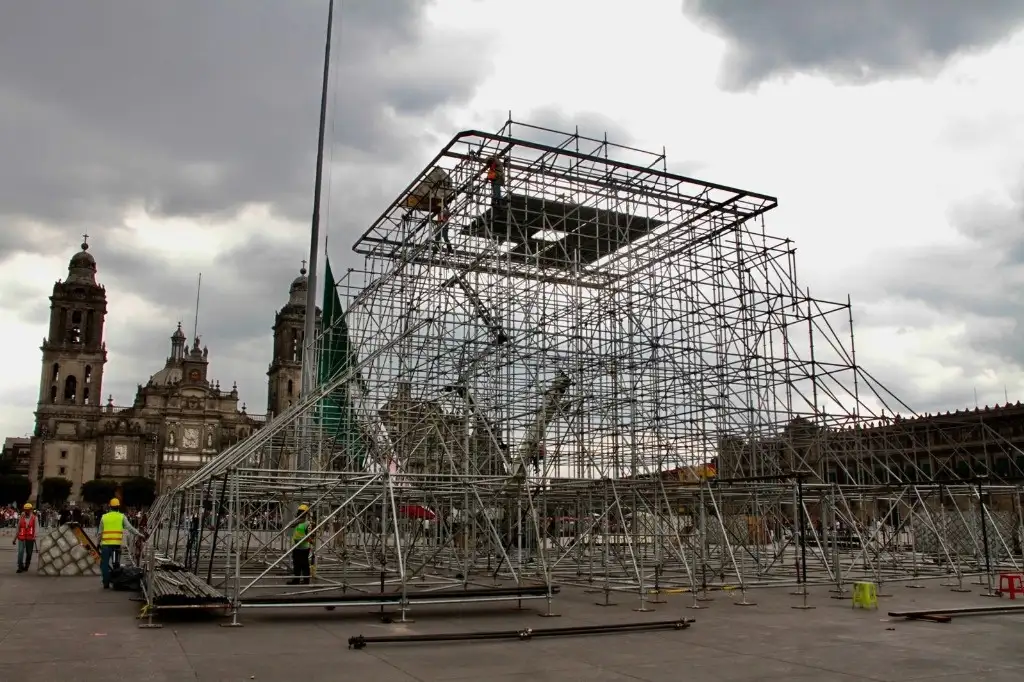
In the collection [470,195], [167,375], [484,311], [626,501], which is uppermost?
[167,375]

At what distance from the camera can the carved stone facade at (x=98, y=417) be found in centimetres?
8706

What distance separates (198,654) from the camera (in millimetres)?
9320

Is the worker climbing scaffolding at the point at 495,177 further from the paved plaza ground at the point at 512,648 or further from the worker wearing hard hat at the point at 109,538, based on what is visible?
the paved plaza ground at the point at 512,648

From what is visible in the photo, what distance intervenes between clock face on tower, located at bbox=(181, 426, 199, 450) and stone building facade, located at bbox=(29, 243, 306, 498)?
100 mm

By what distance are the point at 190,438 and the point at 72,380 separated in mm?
13320

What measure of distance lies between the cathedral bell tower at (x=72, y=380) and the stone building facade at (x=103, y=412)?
95 millimetres

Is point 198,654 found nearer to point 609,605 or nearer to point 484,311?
point 609,605

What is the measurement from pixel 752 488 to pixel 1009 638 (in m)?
7.65

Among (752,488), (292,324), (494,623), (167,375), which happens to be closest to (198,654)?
(494,623)

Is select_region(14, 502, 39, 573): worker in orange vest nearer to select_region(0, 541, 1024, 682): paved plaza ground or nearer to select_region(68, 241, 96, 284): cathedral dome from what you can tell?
select_region(0, 541, 1024, 682): paved plaza ground

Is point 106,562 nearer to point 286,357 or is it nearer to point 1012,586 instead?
point 1012,586

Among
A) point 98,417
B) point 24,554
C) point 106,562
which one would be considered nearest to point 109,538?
point 106,562

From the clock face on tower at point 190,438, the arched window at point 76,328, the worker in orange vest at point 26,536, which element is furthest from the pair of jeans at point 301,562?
the arched window at point 76,328

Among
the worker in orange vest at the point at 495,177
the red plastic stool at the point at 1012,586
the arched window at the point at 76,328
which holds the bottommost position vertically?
the red plastic stool at the point at 1012,586
